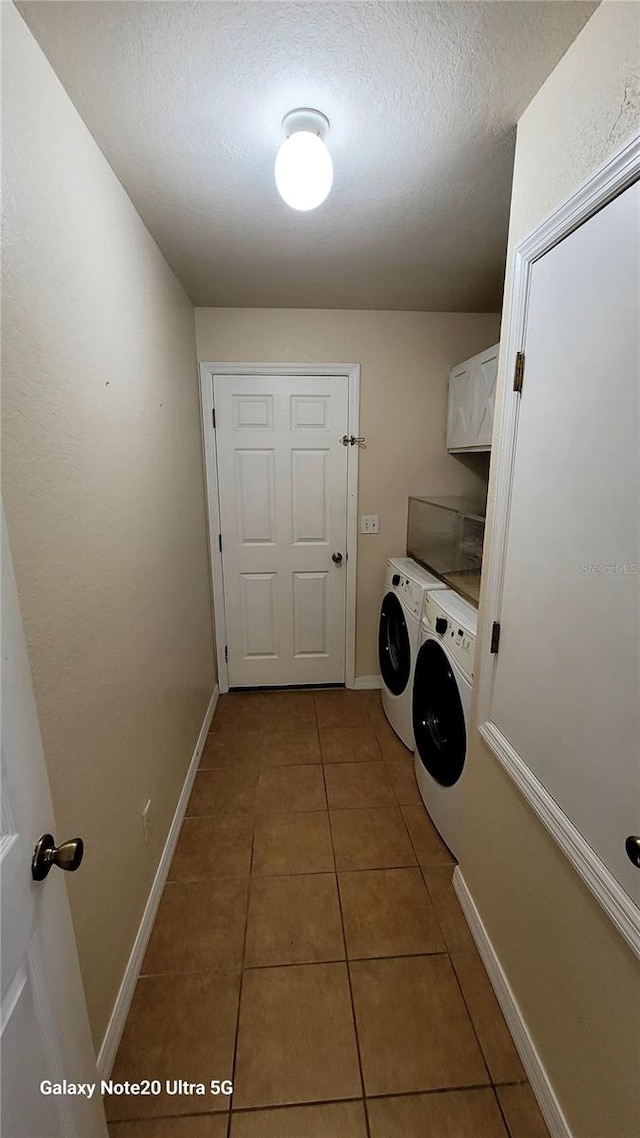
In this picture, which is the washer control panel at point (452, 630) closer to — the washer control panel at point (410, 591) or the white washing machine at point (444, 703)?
the white washing machine at point (444, 703)

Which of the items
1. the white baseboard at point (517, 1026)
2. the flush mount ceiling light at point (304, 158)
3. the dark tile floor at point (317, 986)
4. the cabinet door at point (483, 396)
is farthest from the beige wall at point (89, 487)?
the cabinet door at point (483, 396)

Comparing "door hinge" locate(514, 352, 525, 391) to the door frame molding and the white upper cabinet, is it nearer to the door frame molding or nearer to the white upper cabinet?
the white upper cabinet

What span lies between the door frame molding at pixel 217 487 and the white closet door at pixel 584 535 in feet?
Result: 4.98

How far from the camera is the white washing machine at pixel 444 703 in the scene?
149 cm

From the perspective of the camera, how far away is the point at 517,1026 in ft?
3.64

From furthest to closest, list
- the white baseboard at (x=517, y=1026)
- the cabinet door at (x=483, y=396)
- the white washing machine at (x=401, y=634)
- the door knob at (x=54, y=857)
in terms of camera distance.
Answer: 1. the white washing machine at (x=401, y=634)
2. the cabinet door at (x=483, y=396)
3. the white baseboard at (x=517, y=1026)
4. the door knob at (x=54, y=857)

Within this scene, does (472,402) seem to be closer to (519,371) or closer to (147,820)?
(519,371)

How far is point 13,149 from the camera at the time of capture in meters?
0.76

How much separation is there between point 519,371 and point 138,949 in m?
1.97

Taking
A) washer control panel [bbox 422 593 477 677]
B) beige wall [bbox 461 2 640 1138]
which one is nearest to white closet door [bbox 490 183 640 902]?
beige wall [bbox 461 2 640 1138]

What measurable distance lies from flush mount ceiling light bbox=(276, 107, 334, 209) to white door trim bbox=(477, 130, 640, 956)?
0.53 metres

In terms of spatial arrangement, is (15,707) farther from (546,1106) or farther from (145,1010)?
(546,1106)

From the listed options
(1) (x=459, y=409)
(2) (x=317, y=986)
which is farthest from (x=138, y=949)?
(1) (x=459, y=409)

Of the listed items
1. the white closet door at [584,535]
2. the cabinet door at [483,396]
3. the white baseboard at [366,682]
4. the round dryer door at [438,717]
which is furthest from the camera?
the white baseboard at [366,682]
